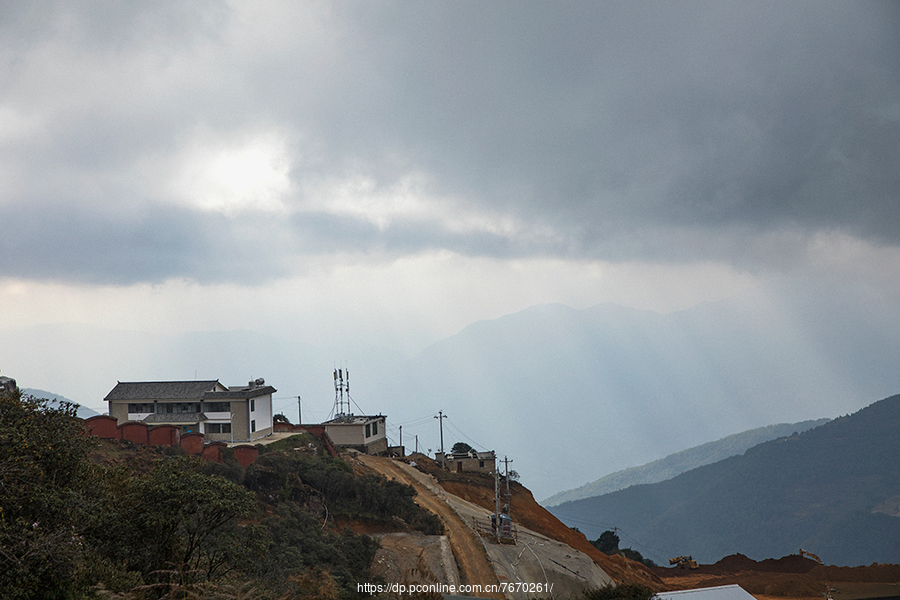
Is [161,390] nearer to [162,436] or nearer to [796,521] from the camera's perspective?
[162,436]

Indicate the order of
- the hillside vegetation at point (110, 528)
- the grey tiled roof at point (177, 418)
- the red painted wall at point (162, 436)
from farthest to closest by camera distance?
the grey tiled roof at point (177, 418)
the red painted wall at point (162, 436)
the hillside vegetation at point (110, 528)

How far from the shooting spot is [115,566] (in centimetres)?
1582

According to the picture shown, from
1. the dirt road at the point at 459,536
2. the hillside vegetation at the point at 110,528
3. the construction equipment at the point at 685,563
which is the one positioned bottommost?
the construction equipment at the point at 685,563

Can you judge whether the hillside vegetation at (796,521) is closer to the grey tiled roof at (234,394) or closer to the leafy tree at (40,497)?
the grey tiled roof at (234,394)

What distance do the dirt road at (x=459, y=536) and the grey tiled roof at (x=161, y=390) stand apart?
15530 mm

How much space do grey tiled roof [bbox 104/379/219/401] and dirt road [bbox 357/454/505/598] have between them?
51.0 feet

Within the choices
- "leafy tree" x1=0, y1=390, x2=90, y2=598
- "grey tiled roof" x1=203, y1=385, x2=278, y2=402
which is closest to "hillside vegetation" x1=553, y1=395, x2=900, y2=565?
"grey tiled roof" x1=203, y1=385, x2=278, y2=402

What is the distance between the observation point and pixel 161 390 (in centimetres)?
5259

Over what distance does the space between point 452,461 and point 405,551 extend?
39.7 metres

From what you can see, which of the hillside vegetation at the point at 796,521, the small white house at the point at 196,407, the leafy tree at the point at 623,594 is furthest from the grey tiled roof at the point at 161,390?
the hillside vegetation at the point at 796,521

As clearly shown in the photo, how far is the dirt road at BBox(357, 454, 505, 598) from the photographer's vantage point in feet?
108

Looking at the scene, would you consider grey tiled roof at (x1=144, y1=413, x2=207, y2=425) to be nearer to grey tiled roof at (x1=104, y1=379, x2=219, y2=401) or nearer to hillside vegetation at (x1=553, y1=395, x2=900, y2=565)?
grey tiled roof at (x1=104, y1=379, x2=219, y2=401)

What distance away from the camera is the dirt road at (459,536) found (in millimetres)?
32875

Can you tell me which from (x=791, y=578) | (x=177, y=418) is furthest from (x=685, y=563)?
(x=177, y=418)
